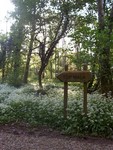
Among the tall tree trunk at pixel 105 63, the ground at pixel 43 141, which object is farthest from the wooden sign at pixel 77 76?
the tall tree trunk at pixel 105 63

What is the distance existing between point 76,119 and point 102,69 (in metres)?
3.68

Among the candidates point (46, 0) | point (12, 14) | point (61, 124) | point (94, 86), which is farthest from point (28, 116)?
point (12, 14)

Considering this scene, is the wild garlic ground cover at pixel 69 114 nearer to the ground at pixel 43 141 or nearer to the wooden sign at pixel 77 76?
the ground at pixel 43 141

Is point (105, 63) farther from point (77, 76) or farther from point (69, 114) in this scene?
point (69, 114)

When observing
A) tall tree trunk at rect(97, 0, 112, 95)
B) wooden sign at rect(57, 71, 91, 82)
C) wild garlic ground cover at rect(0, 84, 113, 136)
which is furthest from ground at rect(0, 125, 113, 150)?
tall tree trunk at rect(97, 0, 112, 95)

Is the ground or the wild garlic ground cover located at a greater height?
the wild garlic ground cover

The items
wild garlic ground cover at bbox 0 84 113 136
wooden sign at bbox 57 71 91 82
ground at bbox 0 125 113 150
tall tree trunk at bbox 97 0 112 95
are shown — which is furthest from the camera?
tall tree trunk at bbox 97 0 112 95

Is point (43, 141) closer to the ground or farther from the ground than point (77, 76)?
closer to the ground

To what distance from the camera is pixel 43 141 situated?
8094mm

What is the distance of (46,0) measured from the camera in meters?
21.3

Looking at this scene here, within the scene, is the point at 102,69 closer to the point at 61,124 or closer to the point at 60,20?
the point at 61,124

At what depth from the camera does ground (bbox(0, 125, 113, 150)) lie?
24.6ft

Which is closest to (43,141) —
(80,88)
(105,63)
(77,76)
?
(77,76)

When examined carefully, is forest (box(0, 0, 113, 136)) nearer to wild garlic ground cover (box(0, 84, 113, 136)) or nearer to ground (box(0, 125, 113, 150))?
wild garlic ground cover (box(0, 84, 113, 136))
